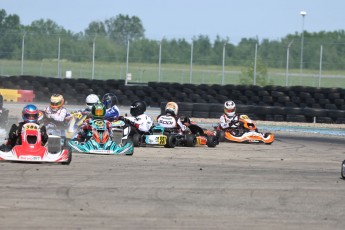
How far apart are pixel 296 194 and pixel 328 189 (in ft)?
2.78

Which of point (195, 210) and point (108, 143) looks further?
point (108, 143)

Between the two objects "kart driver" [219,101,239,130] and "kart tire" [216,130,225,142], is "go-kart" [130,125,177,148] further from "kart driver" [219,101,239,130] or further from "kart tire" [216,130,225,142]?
"kart driver" [219,101,239,130]

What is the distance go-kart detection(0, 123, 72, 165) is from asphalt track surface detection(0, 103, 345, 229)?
0.17 m

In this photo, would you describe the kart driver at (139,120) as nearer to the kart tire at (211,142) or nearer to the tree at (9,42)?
the kart tire at (211,142)

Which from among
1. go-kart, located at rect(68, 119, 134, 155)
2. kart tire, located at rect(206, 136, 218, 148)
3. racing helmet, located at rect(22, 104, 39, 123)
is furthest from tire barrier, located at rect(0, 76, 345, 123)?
racing helmet, located at rect(22, 104, 39, 123)

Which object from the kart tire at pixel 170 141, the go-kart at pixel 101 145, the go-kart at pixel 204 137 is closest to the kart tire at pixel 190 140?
the go-kart at pixel 204 137

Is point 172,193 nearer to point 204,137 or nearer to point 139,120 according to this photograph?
point 139,120

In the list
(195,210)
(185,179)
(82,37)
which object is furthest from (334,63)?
(195,210)

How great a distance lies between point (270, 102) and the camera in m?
30.4

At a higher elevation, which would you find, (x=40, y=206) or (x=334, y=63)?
(x=334, y=63)

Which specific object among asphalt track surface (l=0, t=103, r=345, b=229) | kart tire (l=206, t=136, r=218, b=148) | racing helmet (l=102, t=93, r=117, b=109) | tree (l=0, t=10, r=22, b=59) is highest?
tree (l=0, t=10, r=22, b=59)

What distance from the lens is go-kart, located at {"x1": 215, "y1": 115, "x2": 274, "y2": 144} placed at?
2103 cm

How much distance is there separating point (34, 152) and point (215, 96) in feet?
59.7

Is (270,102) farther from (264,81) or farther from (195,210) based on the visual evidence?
(195,210)
